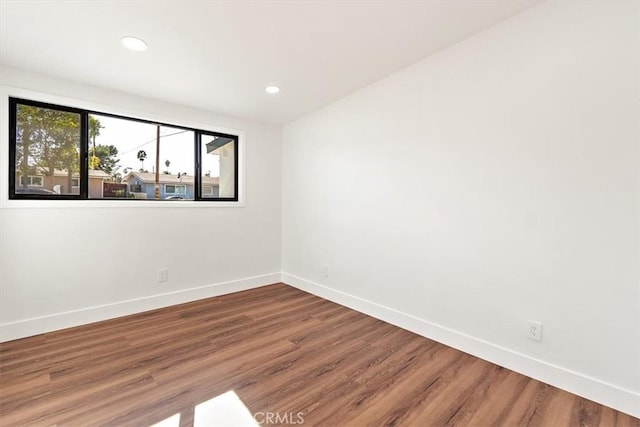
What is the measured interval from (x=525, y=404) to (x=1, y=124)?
427cm

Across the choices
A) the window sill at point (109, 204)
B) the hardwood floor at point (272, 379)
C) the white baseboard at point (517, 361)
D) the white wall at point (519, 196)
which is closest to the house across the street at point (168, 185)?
the window sill at point (109, 204)

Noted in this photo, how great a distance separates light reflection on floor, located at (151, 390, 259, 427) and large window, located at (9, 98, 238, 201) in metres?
2.35

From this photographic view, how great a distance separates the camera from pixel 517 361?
196 centimetres

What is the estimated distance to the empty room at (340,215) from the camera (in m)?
1.63

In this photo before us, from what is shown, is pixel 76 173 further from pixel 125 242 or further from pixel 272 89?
pixel 272 89

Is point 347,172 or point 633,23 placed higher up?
point 633,23

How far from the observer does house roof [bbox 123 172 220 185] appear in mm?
3148

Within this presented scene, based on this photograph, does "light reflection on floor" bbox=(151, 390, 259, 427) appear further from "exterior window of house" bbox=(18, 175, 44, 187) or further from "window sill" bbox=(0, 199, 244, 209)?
"exterior window of house" bbox=(18, 175, 44, 187)

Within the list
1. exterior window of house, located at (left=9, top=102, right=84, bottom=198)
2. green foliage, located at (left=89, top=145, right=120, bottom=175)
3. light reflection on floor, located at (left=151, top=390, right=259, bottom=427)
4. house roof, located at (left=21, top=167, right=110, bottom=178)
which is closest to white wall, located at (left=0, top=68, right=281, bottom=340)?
exterior window of house, located at (left=9, top=102, right=84, bottom=198)

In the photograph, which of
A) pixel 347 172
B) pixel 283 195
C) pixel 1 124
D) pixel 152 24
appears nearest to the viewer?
pixel 152 24

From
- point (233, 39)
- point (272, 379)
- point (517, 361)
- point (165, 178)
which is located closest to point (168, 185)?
point (165, 178)

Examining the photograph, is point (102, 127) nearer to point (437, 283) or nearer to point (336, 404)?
point (336, 404)

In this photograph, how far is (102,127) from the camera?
2.92 meters

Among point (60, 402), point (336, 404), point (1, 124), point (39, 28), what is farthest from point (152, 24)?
point (336, 404)
